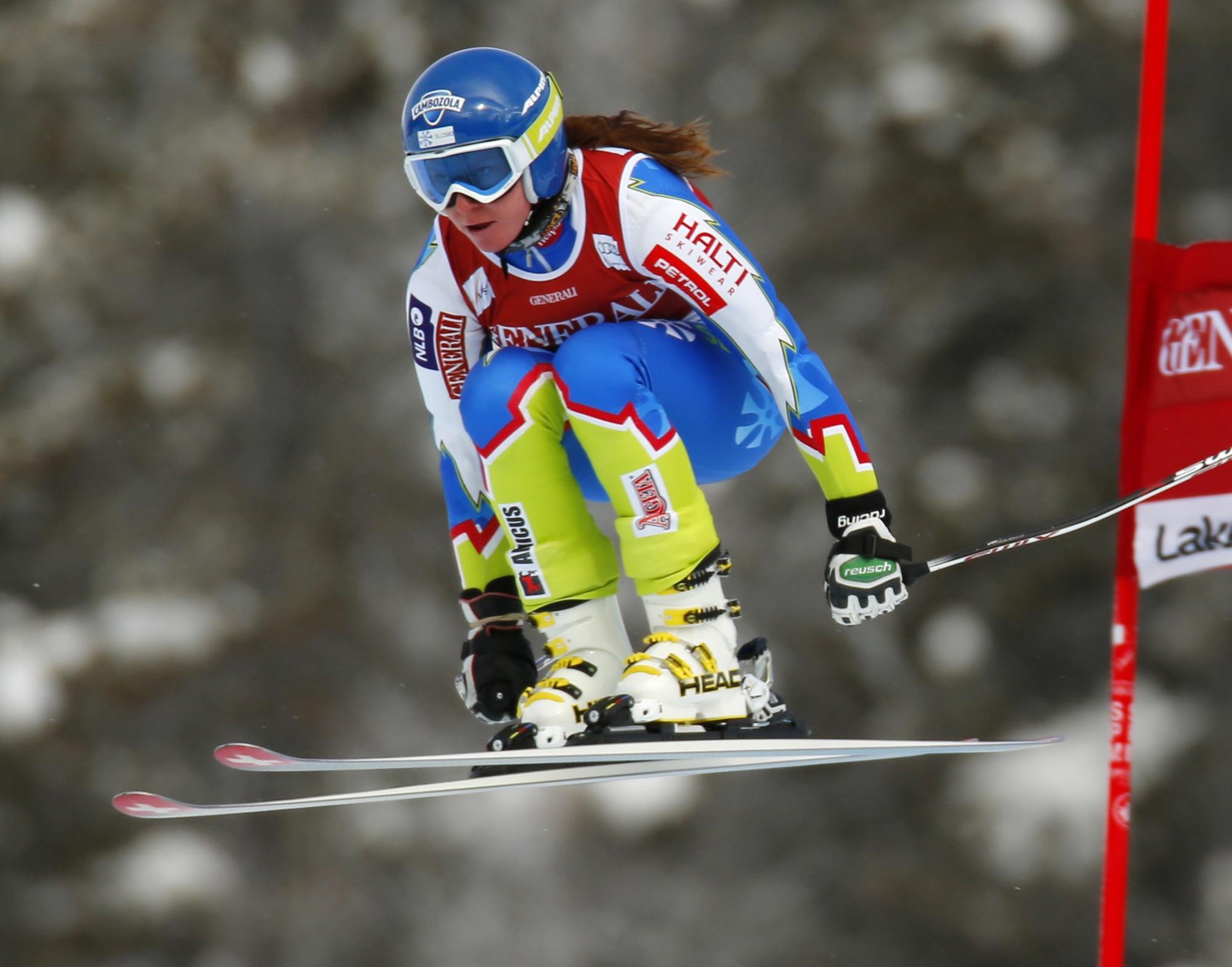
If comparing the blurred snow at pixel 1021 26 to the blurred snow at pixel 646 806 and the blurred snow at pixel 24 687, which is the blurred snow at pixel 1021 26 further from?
the blurred snow at pixel 24 687

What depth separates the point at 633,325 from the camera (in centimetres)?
242

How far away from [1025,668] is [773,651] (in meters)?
0.96

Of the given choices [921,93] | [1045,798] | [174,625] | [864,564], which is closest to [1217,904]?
[1045,798]

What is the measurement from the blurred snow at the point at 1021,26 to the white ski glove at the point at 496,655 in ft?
11.3

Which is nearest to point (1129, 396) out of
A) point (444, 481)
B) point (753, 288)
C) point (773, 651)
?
point (753, 288)

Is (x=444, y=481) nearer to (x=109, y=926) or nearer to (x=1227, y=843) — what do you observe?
(x=109, y=926)

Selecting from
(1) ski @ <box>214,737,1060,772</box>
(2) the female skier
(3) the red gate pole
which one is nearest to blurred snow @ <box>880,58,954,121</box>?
(3) the red gate pole

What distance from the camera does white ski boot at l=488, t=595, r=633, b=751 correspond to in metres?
2.41

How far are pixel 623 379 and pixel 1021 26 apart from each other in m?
3.57

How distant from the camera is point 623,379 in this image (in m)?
2.33

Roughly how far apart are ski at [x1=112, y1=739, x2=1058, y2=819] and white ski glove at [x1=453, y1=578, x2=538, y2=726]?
0.72 feet

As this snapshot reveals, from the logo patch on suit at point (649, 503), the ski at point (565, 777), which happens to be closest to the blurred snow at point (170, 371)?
the ski at point (565, 777)

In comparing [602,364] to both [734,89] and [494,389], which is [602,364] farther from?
[734,89]

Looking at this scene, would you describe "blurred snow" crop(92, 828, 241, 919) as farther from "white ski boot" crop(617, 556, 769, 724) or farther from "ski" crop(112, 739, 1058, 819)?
"white ski boot" crop(617, 556, 769, 724)
